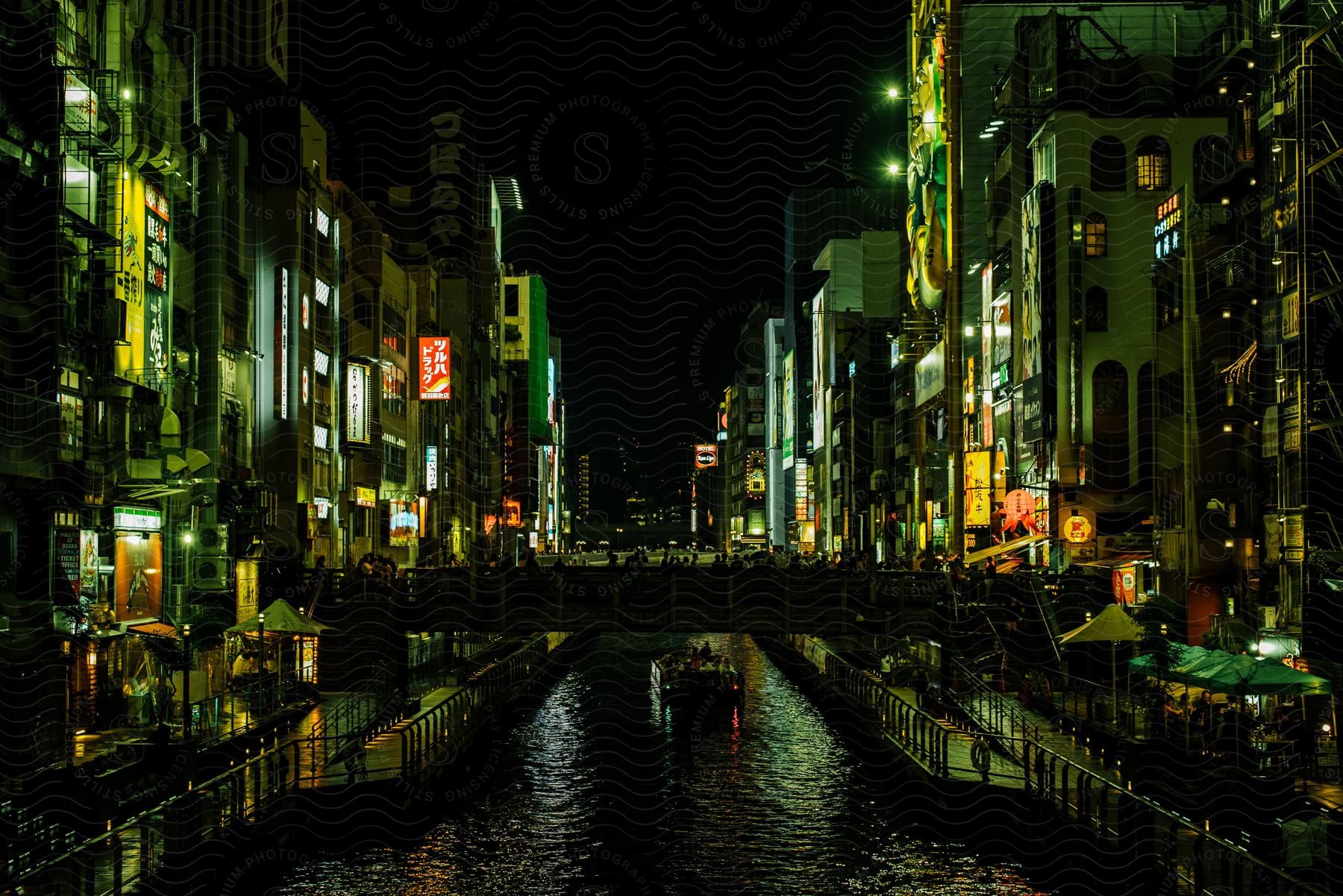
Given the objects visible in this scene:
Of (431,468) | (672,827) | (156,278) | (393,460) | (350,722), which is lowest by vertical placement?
(672,827)

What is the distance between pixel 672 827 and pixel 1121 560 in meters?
31.1

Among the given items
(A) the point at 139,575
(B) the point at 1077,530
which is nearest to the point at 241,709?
(A) the point at 139,575

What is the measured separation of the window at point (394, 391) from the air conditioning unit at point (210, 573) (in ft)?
116

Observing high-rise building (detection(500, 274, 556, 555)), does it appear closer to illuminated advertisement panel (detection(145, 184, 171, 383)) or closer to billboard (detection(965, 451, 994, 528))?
billboard (detection(965, 451, 994, 528))

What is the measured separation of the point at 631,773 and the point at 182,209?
22.2m

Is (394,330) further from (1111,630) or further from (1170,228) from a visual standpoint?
→ (1111,630)

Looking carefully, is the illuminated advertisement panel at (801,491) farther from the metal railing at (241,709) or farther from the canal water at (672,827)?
the metal railing at (241,709)

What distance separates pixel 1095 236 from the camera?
60.4m

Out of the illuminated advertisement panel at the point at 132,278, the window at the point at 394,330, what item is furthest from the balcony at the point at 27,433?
the window at the point at 394,330

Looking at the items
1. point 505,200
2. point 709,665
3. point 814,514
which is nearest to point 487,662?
point 709,665

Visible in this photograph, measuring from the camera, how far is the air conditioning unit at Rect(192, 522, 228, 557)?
144 feet

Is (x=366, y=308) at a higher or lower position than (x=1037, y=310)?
higher

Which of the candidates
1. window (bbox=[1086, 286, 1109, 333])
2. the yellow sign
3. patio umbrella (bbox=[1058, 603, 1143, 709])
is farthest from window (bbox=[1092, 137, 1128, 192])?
patio umbrella (bbox=[1058, 603, 1143, 709])

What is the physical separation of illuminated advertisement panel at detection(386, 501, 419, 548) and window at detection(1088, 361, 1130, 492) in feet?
139
